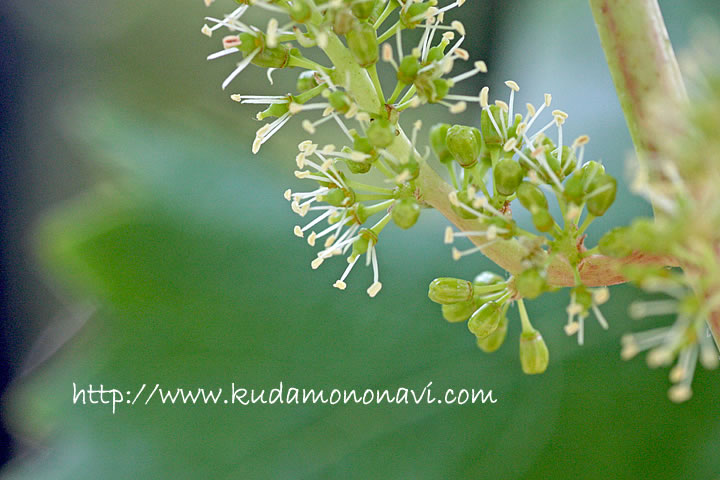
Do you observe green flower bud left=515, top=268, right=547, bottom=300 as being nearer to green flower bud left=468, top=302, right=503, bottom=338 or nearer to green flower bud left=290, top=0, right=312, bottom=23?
green flower bud left=468, top=302, right=503, bottom=338

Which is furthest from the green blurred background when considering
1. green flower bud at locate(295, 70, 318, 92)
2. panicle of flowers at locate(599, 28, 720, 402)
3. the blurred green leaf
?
panicle of flowers at locate(599, 28, 720, 402)

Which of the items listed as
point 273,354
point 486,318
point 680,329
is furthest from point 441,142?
point 273,354

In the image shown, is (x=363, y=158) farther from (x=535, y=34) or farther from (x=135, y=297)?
(x=535, y=34)

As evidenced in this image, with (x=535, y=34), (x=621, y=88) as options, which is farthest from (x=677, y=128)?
(x=535, y=34)

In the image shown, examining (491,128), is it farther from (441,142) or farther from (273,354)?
(273,354)

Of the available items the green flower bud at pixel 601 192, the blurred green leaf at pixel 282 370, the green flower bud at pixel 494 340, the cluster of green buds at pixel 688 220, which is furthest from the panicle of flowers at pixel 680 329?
the blurred green leaf at pixel 282 370

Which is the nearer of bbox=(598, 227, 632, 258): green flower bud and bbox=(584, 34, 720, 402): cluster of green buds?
bbox=(584, 34, 720, 402): cluster of green buds
